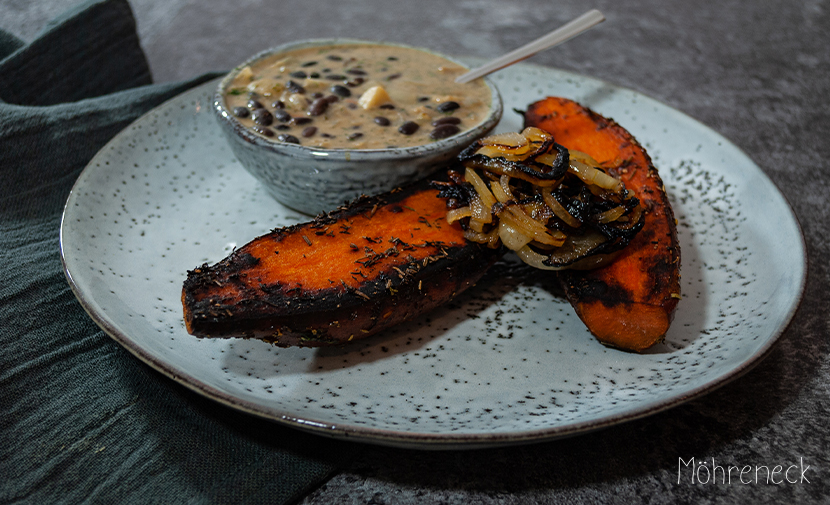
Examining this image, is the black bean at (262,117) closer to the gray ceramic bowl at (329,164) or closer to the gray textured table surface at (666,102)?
the gray ceramic bowl at (329,164)

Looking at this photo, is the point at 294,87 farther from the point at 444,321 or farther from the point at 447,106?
the point at 444,321

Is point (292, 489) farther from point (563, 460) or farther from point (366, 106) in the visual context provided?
point (366, 106)

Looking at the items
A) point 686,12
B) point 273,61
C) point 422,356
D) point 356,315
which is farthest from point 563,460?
point 686,12

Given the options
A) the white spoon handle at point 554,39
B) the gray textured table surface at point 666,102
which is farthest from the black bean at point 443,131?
the gray textured table surface at point 666,102

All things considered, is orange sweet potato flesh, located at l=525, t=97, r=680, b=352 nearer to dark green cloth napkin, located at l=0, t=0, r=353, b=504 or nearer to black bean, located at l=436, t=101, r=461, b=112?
black bean, located at l=436, t=101, r=461, b=112

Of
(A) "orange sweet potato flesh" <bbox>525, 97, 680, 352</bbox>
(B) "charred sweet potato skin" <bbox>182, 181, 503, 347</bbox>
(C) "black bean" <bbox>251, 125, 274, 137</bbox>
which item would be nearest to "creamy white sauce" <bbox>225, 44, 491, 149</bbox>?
(C) "black bean" <bbox>251, 125, 274, 137</bbox>

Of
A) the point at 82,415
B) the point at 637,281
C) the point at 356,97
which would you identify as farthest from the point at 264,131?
the point at 637,281
